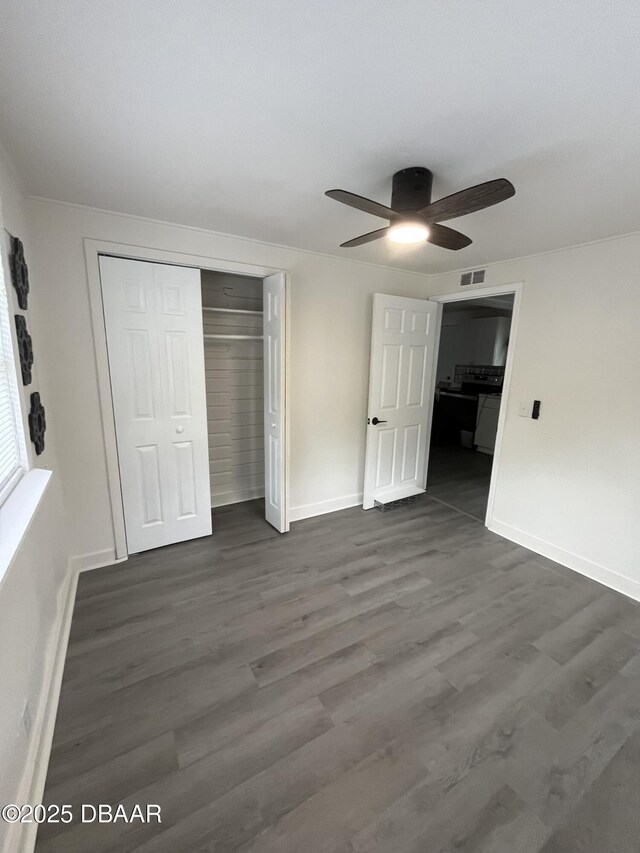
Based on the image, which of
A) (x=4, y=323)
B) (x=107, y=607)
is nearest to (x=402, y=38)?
(x=4, y=323)

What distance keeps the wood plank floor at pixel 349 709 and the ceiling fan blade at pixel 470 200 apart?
85.8 inches

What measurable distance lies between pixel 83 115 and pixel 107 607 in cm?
245

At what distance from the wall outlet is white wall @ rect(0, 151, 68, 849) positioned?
0.02 metres

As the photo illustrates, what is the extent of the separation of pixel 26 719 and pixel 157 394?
184cm

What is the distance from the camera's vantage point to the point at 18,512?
126 centimetres

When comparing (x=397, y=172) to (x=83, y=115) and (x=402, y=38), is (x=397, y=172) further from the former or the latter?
(x=83, y=115)

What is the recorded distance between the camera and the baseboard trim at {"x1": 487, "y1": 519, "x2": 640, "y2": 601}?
2414 mm

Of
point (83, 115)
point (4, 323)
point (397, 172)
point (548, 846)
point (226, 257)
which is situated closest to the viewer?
point (548, 846)

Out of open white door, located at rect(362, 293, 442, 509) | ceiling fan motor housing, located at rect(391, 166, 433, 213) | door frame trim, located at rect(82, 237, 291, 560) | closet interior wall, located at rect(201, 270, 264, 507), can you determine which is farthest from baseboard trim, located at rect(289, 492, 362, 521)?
ceiling fan motor housing, located at rect(391, 166, 433, 213)

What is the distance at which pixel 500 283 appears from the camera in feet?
9.90

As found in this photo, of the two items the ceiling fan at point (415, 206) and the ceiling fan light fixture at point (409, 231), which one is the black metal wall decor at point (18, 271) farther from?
the ceiling fan light fixture at point (409, 231)

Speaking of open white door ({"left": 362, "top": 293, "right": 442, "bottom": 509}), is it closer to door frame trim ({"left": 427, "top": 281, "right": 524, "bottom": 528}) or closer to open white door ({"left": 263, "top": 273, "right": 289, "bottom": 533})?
door frame trim ({"left": 427, "top": 281, "right": 524, "bottom": 528})

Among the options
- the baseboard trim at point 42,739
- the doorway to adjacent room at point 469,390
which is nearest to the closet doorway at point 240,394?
the baseboard trim at point 42,739

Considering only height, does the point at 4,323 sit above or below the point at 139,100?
below
